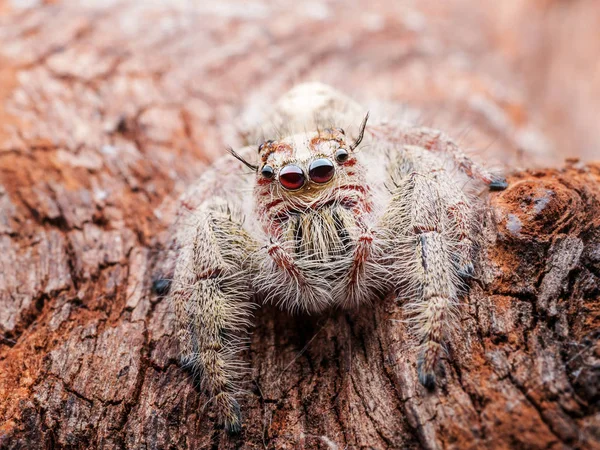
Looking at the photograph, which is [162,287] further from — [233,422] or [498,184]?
[498,184]

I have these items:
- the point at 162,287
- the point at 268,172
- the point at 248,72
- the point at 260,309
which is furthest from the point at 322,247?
the point at 248,72

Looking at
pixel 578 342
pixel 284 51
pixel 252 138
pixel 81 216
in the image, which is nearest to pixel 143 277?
pixel 81 216

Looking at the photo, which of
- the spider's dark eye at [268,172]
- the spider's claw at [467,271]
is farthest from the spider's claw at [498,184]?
the spider's dark eye at [268,172]

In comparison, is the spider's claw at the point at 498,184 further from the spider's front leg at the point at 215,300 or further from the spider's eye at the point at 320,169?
the spider's front leg at the point at 215,300

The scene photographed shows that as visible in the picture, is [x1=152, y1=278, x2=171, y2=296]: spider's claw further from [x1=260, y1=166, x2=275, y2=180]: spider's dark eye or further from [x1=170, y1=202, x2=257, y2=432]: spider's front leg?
[x1=260, y1=166, x2=275, y2=180]: spider's dark eye

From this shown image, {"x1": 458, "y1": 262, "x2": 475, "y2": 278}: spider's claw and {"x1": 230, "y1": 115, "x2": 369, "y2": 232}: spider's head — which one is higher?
{"x1": 230, "y1": 115, "x2": 369, "y2": 232}: spider's head

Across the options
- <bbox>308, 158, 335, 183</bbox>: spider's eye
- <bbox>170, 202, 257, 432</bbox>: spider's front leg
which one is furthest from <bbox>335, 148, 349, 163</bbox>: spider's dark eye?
Result: <bbox>170, 202, 257, 432</bbox>: spider's front leg
